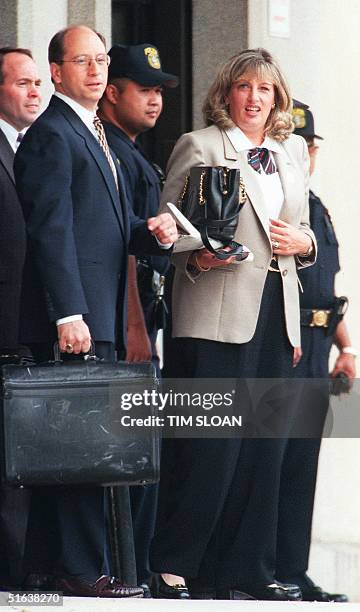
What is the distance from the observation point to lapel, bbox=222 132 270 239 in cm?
595

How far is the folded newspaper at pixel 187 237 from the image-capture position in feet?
18.8

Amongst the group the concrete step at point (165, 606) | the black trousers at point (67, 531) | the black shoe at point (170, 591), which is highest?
the black trousers at point (67, 531)

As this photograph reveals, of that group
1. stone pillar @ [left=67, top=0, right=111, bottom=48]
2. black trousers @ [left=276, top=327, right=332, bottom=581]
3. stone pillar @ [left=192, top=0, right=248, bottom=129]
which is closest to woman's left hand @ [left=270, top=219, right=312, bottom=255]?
black trousers @ [left=276, top=327, right=332, bottom=581]

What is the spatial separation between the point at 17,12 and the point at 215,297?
1744mm

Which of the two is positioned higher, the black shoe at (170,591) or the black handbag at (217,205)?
the black handbag at (217,205)

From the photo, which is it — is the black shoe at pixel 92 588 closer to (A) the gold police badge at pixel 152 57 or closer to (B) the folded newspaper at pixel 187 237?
(B) the folded newspaper at pixel 187 237

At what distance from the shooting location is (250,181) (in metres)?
5.99

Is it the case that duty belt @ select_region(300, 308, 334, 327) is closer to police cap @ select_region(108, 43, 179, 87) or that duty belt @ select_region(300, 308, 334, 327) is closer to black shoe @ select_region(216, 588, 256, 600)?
police cap @ select_region(108, 43, 179, 87)

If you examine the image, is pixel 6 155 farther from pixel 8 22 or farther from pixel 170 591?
pixel 170 591

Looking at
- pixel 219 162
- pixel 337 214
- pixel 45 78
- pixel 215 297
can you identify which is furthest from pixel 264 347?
pixel 337 214

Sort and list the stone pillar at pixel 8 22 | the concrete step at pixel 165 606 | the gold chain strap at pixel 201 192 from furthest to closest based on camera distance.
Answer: the stone pillar at pixel 8 22 → the gold chain strap at pixel 201 192 → the concrete step at pixel 165 606

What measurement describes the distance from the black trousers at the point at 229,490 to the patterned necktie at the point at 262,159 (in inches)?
14.6

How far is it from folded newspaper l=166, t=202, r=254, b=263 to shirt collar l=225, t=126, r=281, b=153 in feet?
1.27

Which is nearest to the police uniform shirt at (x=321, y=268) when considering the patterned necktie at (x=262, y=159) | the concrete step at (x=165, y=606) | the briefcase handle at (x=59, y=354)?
the patterned necktie at (x=262, y=159)
